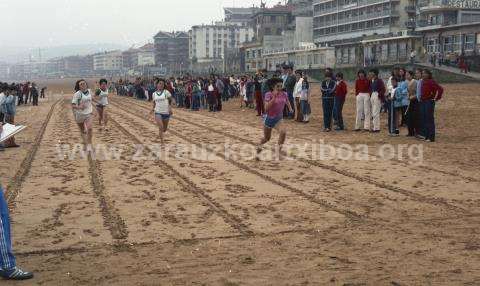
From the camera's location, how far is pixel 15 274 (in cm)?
454

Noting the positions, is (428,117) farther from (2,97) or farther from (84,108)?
(2,97)

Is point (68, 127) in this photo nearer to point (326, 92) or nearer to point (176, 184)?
point (326, 92)

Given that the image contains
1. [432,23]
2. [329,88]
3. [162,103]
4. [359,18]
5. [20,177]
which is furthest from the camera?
[359,18]

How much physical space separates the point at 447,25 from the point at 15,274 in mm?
54594

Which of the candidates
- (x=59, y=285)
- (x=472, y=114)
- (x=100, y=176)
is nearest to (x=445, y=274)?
(x=59, y=285)

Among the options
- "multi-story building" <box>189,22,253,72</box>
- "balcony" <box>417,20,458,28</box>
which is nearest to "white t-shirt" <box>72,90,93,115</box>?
"balcony" <box>417,20,458,28</box>

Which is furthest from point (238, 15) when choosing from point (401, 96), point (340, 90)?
point (401, 96)

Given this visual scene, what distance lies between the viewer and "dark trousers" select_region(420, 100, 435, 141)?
41.8ft

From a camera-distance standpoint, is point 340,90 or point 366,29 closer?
point 340,90

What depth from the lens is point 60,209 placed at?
6895 millimetres

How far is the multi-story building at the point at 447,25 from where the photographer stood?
50.5m

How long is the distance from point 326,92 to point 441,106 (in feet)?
27.6

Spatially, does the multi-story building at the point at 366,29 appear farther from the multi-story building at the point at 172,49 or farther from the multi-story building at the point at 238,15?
the multi-story building at the point at 172,49

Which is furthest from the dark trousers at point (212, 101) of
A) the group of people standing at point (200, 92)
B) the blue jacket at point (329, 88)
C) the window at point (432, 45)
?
the window at point (432, 45)
